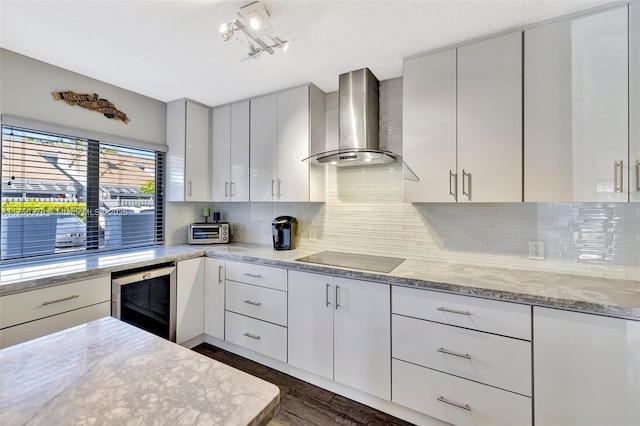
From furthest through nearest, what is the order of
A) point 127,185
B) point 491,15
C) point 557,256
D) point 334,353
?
point 127,185 < point 334,353 < point 557,256 < point 491,15

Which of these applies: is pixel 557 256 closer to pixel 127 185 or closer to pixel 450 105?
pixel 450 105

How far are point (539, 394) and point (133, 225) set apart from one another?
323 centimetres

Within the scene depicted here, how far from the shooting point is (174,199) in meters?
2.87

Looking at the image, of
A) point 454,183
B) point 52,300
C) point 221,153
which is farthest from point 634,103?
point 52,300

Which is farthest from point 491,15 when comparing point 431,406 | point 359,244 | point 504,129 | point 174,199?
point 174,199

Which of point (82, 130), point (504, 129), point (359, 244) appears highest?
point (82, 130)

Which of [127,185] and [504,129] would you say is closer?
[504,129]

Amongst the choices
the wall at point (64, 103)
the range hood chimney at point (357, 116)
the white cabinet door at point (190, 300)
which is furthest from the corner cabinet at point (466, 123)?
the wall at point (64, 103)

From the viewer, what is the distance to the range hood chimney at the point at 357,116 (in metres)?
2.16

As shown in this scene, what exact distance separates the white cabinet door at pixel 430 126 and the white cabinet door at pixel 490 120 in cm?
5

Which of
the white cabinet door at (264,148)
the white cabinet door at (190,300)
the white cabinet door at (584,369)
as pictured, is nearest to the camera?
the white cabinet door at (584,369)

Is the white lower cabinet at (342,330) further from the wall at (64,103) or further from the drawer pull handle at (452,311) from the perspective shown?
the wall at (64,103)

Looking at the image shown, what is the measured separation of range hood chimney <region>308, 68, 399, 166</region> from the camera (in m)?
2.16

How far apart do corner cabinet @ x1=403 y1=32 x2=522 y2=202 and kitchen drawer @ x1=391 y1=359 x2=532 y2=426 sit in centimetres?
104
